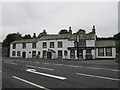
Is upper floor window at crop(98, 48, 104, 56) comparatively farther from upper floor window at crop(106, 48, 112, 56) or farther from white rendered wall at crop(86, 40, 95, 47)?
white rendered wall at crop(86, 40, 95, 47)

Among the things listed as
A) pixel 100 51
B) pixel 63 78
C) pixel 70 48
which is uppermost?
pixel 70 48

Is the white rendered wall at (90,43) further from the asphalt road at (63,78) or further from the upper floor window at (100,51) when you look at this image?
the asphalt road at (63,78)

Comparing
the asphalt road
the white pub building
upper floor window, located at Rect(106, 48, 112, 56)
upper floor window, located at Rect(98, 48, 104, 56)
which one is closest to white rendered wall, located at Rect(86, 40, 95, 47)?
the white pub building

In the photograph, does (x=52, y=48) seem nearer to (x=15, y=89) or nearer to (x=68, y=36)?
(x=68, y=36)

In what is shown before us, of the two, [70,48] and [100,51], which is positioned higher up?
[70,48]

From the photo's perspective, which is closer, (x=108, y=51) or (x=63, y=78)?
(x=63, y=78)

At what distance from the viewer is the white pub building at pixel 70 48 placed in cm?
3275

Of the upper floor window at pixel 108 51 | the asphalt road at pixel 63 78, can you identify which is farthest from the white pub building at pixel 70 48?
the asphalt road at pixel 63 78

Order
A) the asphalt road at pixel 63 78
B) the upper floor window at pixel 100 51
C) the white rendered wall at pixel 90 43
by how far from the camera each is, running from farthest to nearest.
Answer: the white rendered wall at pixel 90 43 < the upper floor window at pixel 100 51 < the asphalt road at pixel 63 78

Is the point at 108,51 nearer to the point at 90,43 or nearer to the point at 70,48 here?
the point at 90,43

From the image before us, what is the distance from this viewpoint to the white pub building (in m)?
32.8

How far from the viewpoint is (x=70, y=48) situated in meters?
35.5

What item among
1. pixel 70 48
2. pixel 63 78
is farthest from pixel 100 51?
pixel 63 78

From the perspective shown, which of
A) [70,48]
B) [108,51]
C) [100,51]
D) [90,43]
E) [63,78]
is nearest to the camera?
[63,78]
